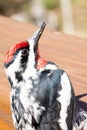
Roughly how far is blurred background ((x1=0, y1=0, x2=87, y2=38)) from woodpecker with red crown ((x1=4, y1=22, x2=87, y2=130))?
7.69 ft

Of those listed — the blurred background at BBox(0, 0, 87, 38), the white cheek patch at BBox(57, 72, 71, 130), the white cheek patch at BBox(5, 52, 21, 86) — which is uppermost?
the blurred background at BBox(0, 0, 87, 38)

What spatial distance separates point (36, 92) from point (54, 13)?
9.18 ft

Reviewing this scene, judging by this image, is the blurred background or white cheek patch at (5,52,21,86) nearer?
white cheek patch at (5,52,21,86)

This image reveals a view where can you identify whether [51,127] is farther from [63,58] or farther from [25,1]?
[25,1]

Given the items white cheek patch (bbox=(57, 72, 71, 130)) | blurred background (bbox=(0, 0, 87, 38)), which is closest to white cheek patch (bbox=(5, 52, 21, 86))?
white cheek patch (bbox=(57, 72, 71, 130))

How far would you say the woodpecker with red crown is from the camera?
48.8 inches

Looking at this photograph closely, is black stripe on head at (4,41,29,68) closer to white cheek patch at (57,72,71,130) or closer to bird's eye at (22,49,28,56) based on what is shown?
bird's eye at (22,49,28,56)

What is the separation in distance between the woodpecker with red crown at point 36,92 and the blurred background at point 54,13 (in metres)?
2.34

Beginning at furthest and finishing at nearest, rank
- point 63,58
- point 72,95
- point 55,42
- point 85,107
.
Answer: point 55,42
point 63,58
point 85,107
point 72,95

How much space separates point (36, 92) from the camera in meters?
1.24

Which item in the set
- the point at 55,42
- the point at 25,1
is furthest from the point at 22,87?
the point at 25,1

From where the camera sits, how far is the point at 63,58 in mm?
1942

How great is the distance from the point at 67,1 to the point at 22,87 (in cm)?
245

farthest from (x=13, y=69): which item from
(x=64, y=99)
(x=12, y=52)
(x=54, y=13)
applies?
(x=54, y=13)
